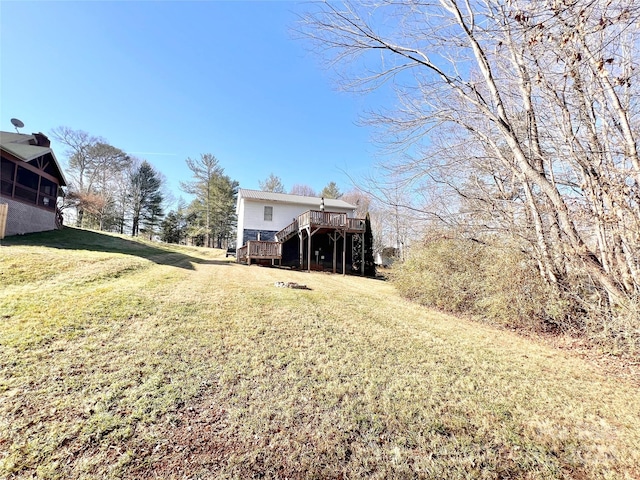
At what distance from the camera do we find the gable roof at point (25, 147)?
476 inches

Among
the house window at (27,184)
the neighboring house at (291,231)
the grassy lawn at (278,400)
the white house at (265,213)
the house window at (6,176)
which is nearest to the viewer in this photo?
the grassy lawn at (278,400)

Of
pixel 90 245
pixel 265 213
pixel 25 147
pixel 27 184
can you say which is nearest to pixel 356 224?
pixel 265 213

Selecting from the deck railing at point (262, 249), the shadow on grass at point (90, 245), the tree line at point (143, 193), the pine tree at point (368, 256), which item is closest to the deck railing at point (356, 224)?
the pine tree at point (368, 256)

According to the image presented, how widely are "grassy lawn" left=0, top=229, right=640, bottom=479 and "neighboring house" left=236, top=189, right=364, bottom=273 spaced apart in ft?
35.9

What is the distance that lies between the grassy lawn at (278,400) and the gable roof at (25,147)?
1177 cm

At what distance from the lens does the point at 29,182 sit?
13719 millimetres

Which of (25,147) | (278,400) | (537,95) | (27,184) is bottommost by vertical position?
(278,400)

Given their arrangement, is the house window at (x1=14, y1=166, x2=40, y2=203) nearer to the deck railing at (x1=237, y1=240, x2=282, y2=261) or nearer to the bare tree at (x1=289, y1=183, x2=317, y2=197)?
the deck railing at (x1=237, y1=240, x2=282, y2=261)

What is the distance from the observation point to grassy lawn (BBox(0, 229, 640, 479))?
6.22 feet

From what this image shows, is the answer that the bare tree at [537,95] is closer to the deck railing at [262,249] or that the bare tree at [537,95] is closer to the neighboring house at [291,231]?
the neighboring house at [291,231]

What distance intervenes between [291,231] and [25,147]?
13923 mm

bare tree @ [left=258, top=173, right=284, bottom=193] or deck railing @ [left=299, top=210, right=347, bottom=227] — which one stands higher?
bare tree @ [left=258, top=173, right=284, bottom=193]

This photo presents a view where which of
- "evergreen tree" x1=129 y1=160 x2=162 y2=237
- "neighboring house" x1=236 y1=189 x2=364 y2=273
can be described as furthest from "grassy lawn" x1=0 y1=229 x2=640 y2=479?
"evergreen tree" x1=129 y1=160 x2=162 y2=237

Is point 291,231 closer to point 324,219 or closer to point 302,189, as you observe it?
point 324,219
